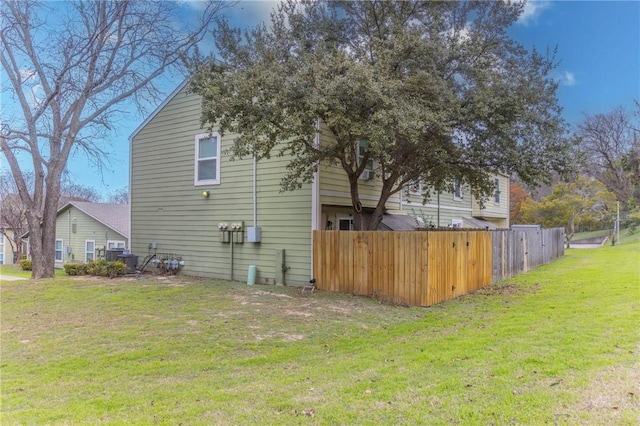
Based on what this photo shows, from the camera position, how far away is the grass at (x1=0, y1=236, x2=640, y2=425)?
3.20m

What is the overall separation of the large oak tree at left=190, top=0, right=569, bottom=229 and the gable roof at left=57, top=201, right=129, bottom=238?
10786 millimetres

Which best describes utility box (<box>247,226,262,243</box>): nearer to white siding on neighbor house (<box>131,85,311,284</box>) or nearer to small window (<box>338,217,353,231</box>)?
white siding on neighbor house (<box>131,85,311,284</box>)

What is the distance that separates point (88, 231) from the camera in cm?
1817

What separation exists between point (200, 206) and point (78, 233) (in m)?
10.2

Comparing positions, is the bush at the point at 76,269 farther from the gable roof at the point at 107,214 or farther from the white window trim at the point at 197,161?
the white window trim at the point at 197,161

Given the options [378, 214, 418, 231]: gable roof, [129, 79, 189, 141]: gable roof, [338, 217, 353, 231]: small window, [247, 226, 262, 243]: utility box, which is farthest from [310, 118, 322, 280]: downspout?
[129, 79, 189, 141]: gable roof

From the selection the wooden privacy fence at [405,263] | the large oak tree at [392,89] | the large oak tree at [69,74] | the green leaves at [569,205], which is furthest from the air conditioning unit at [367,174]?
the green leaves at [569,205]

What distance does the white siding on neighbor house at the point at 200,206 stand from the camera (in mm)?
10180

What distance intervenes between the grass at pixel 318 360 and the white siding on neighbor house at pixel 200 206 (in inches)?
97.7

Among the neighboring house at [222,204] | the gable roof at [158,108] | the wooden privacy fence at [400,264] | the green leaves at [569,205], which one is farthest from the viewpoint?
the green leaves at [569,205]

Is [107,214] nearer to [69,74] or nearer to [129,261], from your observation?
[129,261]

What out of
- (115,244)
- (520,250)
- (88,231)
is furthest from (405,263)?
(88,231)

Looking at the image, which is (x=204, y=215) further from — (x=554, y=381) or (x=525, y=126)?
(x=554, y=381)

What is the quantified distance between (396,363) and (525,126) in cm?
660
